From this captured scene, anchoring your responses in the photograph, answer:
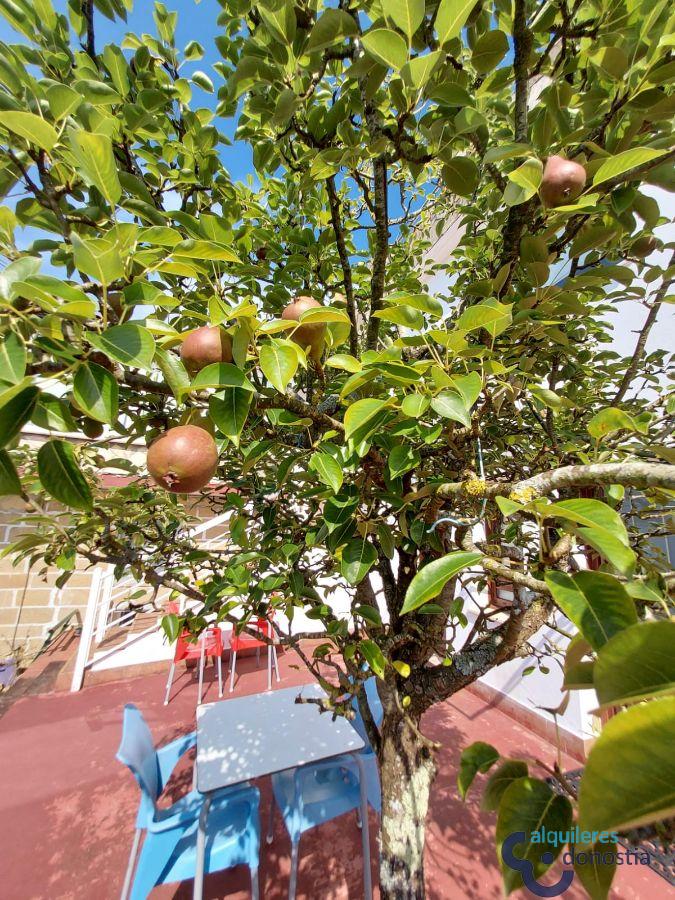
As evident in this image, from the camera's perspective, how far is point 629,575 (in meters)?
0.54

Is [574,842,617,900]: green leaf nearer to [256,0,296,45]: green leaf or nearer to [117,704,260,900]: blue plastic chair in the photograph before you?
[256,0,296,45]: green leaf

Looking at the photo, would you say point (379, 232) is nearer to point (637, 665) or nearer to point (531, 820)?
point (637, 665)

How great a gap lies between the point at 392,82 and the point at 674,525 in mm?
1530

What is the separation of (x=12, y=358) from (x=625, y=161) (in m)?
1.17

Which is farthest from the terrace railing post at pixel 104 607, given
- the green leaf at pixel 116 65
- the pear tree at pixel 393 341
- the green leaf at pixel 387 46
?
the green leaf at pixel 387 46

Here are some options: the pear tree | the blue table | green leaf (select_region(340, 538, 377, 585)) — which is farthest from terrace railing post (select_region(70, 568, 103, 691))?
green leaf (select_region(340, 538, 377, 585))

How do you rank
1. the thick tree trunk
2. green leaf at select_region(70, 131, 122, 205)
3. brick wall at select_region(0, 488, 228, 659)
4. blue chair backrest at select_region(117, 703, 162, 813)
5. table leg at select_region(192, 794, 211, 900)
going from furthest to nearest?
brick wall at select_region(0, 488, 228, 659) → blue chair backrest at select_region(117, 703, 162, 813) → table leg at select_region(192, 794, 211, 900) → the thick tree trunk → green leaf at select_region(70, 131, 122, 205)

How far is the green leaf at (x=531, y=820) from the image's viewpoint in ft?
1.69

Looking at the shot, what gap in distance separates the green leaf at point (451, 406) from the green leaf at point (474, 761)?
2.00 feet

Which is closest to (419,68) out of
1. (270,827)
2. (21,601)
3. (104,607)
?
(270,827)

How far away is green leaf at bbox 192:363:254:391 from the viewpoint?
663 millimetres

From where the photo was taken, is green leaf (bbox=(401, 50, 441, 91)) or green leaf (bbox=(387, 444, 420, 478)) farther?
green leaf (bbox=(387, 444, 420, 478))

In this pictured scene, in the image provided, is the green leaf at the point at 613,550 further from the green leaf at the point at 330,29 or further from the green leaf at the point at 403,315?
the green leaf at the point at 330,29

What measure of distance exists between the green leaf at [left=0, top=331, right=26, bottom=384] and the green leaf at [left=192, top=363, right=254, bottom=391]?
0.81 feet
